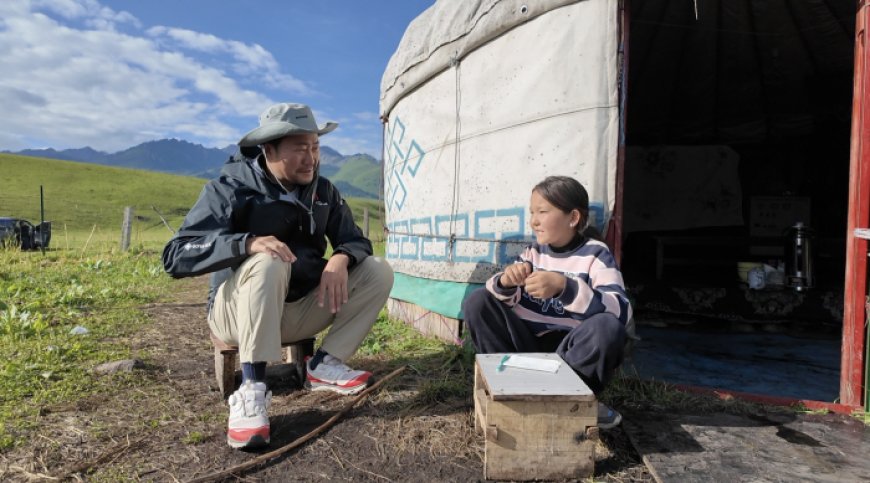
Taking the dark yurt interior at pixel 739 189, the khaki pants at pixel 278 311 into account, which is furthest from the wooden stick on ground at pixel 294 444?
the dark yurt interior at pixel 739 189

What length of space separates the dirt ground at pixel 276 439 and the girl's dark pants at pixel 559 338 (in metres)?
0.34

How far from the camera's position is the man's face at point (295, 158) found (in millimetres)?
2365

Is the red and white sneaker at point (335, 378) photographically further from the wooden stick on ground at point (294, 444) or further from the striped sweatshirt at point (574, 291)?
the striped sweatshirt at point (574, 291)

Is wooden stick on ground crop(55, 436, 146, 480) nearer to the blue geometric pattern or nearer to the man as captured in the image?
the man

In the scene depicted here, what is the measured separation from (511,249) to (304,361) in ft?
4.61

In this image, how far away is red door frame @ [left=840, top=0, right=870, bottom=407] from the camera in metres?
2.37

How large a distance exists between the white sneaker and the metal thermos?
489 cm

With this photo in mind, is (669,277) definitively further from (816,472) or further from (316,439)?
(316,439)

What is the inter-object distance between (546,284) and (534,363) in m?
0.31

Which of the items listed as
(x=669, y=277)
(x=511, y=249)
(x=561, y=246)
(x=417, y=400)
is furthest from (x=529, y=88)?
(x=669, y=277)

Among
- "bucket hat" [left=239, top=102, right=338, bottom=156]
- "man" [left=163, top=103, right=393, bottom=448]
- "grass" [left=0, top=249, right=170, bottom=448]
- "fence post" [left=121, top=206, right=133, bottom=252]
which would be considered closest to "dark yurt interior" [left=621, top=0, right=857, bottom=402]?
"man" [left=163, top=103, right=393, bottom=448]

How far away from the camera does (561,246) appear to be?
2.31 metres

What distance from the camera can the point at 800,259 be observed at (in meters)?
4.97

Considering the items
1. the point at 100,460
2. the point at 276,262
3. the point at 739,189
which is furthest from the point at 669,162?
the point at 100,460
